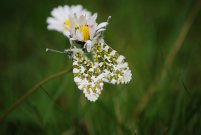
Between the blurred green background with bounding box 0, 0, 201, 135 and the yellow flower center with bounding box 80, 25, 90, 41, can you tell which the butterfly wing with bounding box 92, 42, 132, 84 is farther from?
the blurred green background with bounding box 0, 0, 201, 135

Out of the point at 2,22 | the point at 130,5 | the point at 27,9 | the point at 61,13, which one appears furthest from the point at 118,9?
the point at 61,13

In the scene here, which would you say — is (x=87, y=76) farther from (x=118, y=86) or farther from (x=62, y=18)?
(x=118, y=86)

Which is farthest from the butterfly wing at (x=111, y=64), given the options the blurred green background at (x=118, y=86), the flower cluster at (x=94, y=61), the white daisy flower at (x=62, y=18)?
the white daisy flower at (x=62, y=18)

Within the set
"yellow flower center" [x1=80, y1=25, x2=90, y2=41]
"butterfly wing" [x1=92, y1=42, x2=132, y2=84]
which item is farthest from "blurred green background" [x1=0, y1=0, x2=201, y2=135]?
"yellow flower center" [x1=80, y1=25, x2=90, y2=41]

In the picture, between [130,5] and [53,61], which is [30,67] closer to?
[53,61]

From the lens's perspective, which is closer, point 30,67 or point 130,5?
point 30,67

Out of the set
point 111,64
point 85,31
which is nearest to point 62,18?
point 85,31
